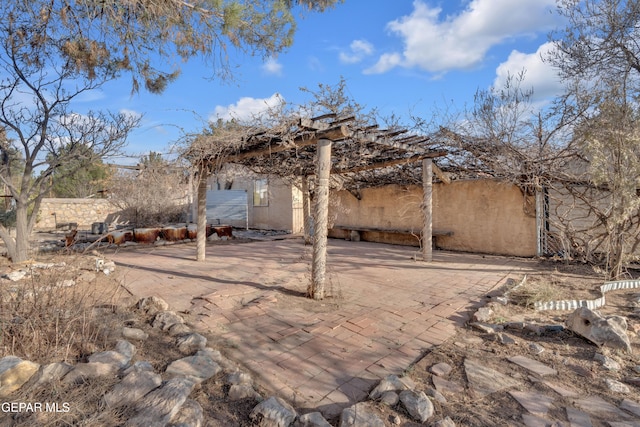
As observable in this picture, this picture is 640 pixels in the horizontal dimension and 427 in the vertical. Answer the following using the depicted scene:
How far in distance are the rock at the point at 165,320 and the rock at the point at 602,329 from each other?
148 inches

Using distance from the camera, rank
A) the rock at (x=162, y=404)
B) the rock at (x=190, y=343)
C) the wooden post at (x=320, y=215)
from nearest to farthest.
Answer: the rock at (x=162, y=404) < the rock at (x=190, y=343) < the wooden post at (x=320, y=215)

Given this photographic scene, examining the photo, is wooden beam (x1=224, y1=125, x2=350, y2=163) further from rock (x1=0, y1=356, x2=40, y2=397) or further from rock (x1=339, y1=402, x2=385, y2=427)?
rock (x1=0, y1=356, x2=40, y2=397)

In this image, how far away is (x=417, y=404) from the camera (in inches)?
76.3

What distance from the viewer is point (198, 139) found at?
5.02 meters

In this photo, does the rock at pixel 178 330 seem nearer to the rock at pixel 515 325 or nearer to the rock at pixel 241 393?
the rock at pixel 241 393

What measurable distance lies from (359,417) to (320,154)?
3.02 m

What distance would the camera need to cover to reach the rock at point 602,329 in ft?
8.87

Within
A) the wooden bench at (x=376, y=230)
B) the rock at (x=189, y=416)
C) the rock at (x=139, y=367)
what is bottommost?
the rock at (x=189, y=416)

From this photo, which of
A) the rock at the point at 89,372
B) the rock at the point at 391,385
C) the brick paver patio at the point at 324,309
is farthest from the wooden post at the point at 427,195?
the rock at the point at 89,372

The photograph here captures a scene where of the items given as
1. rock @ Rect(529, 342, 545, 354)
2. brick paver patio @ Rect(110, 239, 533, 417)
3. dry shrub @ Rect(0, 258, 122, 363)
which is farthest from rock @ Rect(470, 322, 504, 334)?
dry shrub @ Rect(0, 258, 122, 363)

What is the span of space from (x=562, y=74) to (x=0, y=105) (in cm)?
1003

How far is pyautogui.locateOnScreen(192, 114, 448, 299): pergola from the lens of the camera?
13.6 ft

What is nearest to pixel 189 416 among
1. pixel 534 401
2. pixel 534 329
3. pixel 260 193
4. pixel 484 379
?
pixel 484 379

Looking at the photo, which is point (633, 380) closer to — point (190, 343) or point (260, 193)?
point (190, 343)
